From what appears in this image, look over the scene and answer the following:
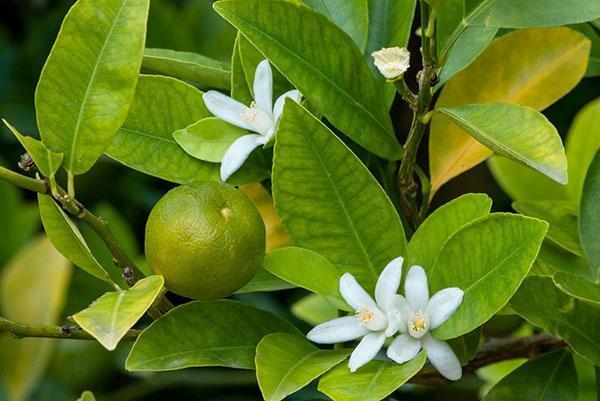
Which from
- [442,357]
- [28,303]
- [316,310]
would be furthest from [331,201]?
[28,303]

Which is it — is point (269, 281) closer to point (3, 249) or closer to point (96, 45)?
point (96, 45)

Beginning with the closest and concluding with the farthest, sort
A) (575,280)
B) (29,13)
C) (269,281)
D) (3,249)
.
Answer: (575,280) < (269,281) < (3,249) < (29,13)

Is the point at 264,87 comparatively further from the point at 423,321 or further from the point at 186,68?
the point at 423,321

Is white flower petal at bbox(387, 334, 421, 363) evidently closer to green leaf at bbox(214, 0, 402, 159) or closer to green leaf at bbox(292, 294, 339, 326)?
green leaf at bbox(214, 0, 402, 159)

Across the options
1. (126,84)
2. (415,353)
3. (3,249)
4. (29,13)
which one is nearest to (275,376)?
(415,353)

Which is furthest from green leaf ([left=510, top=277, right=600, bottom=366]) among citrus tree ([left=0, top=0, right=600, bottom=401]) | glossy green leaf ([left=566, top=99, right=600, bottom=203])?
glossy green leaf ([left=566, top=99, right=600, bottom=203])

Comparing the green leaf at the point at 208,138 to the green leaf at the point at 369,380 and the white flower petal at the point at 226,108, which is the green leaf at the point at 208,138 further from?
Answer: the green leaf at the point at 369,380

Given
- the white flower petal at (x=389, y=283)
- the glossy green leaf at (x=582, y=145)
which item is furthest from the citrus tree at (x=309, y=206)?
the glossy green leaf at (x=582, y=145)
